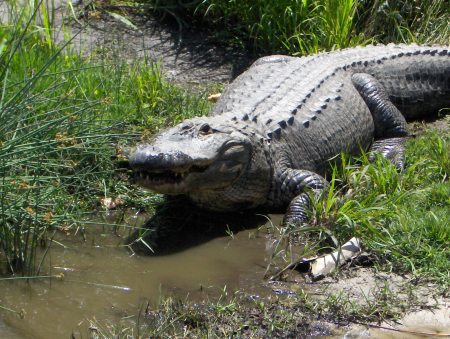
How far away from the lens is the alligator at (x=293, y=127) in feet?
19.8

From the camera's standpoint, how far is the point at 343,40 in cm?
840

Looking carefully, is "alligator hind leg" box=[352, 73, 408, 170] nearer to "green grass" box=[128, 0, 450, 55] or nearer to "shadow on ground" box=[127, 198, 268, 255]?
"green grass" box=[128, 0, 450, 55]

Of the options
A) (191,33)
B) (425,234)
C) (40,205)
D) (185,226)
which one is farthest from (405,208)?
(191,33)

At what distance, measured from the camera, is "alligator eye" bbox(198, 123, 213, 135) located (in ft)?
20.4

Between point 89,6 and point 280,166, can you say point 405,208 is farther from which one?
point 89,6

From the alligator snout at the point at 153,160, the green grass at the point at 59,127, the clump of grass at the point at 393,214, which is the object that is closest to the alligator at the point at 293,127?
the alligator snout at the point at 153,160

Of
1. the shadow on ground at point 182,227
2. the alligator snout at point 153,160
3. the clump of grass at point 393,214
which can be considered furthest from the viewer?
the shadow on ground at point 182,227

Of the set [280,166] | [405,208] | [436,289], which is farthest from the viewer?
[280,166]

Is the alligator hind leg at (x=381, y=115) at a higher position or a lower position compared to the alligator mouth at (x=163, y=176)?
lower

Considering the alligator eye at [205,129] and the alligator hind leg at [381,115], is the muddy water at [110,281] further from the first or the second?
the alligator hind leg at [381,115]

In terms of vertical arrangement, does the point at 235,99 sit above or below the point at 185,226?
above

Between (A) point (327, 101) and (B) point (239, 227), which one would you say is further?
(A) point (327, 101)

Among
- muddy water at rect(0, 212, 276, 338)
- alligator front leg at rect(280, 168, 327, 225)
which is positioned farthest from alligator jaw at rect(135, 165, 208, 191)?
alligator front leg at rect(280, 168, 327, 225)

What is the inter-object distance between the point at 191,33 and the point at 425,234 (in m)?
4.38
